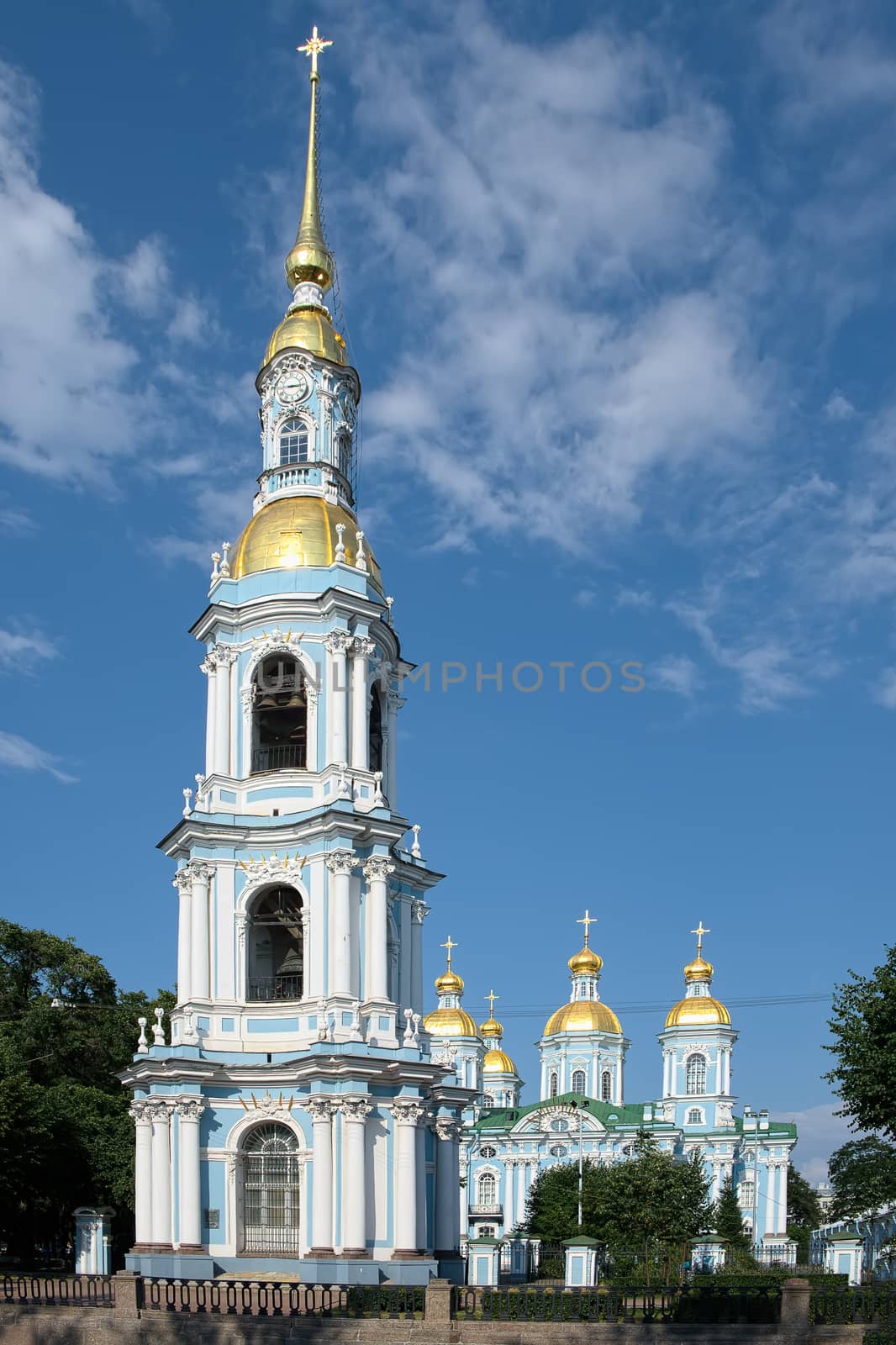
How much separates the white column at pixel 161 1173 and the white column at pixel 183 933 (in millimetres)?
2579

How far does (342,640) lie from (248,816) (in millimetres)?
4936

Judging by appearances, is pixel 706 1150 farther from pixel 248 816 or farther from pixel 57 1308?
pixel 57 1308

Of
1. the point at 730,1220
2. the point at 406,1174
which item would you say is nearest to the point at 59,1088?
the point at 406,1174

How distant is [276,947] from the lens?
33812mm

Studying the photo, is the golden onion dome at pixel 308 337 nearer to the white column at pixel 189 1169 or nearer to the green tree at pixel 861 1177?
the white column at pixel 189 1169

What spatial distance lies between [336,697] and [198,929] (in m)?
6.52

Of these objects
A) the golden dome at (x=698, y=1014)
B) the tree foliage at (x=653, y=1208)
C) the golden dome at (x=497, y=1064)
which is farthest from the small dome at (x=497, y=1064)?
the tree foliage at (x=653, y=1208)

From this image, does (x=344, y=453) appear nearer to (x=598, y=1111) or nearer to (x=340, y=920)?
(x=340, y=920)

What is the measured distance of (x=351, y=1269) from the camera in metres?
27.9

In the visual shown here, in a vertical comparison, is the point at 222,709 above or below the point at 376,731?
above

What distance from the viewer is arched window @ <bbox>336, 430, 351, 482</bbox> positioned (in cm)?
3794

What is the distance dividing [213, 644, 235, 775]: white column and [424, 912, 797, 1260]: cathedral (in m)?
36.8

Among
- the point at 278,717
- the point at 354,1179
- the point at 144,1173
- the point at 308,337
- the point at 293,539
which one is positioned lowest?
the point at 144,1173

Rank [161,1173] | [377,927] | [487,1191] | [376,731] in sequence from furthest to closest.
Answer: [487,1191]
[376,731]
[377,927]
[161,1173]
